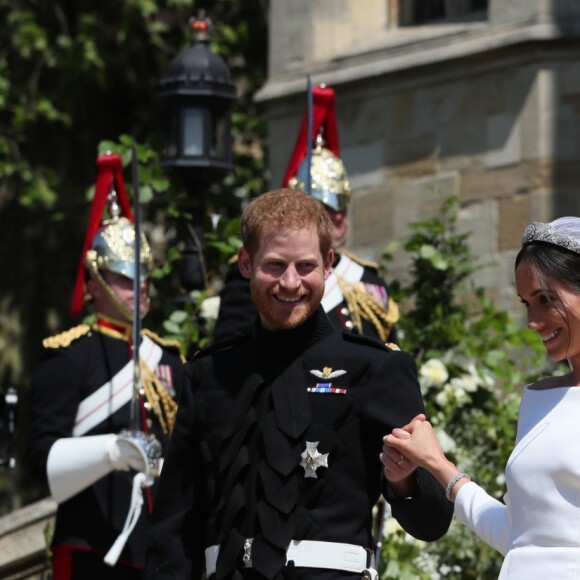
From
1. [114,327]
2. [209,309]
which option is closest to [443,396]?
[209,309]

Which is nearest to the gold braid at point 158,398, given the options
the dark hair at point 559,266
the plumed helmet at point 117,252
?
the plumed helmet at point 117,252

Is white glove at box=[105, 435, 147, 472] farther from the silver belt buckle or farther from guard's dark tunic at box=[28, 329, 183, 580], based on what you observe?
the silver belt buckle

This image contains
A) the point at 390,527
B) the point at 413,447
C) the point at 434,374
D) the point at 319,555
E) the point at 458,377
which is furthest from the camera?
the point at 458,377

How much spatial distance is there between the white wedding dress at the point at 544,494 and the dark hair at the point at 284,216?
28.4 inches

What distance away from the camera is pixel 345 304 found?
7000 mm

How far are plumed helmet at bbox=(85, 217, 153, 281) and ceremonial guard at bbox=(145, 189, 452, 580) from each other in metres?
2.39

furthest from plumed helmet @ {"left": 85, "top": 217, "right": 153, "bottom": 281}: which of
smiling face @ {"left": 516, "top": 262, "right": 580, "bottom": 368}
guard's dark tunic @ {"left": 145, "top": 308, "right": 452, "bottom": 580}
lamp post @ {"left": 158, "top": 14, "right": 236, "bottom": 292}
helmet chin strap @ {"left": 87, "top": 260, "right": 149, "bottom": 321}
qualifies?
smiling face @ {"left": 516, "top": 262, "right": 580, "bottom": 368}

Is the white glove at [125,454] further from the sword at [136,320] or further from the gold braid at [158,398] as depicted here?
the gold braid at [158,398]

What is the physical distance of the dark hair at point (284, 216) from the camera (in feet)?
15.7

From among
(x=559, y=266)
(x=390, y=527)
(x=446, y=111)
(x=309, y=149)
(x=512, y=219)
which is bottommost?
(x=390, y=527)

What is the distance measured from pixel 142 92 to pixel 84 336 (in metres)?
7.56

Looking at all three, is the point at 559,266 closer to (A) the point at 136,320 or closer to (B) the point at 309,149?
(A) the point at 136,320

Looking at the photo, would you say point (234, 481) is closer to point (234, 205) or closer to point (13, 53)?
point (234, 205)

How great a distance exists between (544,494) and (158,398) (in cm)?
311
